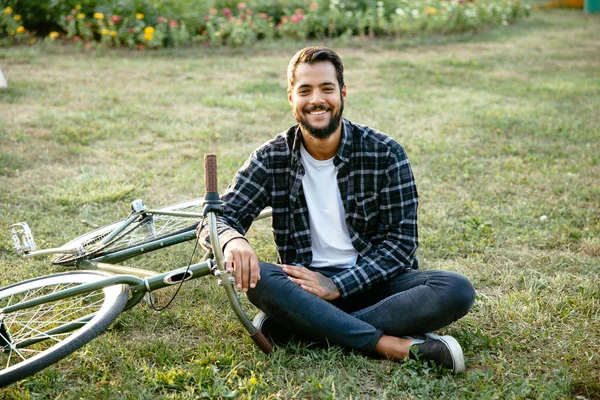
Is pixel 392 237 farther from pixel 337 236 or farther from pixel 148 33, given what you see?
pixel 148 33

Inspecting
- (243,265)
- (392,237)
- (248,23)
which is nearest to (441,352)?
(392,237)

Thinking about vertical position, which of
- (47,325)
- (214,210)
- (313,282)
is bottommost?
(47,325)

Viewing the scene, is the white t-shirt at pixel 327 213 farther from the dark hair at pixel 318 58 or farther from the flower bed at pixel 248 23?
the flower bed at pixel 248 23

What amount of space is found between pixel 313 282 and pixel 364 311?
0.90ft

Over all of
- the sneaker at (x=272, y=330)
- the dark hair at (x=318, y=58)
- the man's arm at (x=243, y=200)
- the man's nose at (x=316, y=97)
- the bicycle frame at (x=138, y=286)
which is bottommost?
the sneaker at (x=272, y=330)

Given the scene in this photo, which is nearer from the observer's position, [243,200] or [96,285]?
[96,285]

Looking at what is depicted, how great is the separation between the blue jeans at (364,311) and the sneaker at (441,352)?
0.09m

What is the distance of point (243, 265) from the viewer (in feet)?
9.15

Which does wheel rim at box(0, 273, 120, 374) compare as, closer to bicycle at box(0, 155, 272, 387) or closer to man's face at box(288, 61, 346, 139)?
bicycle at box(0, 155, 272, 387)

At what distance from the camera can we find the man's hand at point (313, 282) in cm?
303

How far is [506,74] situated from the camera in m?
9.81

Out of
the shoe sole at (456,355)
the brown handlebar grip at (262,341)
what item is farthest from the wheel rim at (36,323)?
the shoe sole at (456,355)

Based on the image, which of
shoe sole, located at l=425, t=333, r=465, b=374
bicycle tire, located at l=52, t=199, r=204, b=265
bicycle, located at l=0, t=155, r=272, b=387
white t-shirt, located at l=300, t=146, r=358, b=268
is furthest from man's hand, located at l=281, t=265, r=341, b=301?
bicycle tire, located at l=52, t=199, r=204, b=265

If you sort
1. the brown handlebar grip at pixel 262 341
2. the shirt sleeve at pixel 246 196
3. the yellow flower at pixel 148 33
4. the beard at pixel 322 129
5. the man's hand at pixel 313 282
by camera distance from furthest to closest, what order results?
1. the yellow flower at pixel 148 33
2. the shirt sleeve at pixel 246 196
3. the beard at pixel 322 129
4. the man's hand at pixel 313 282
5. the brown handlebar grip at pixel 262 341
